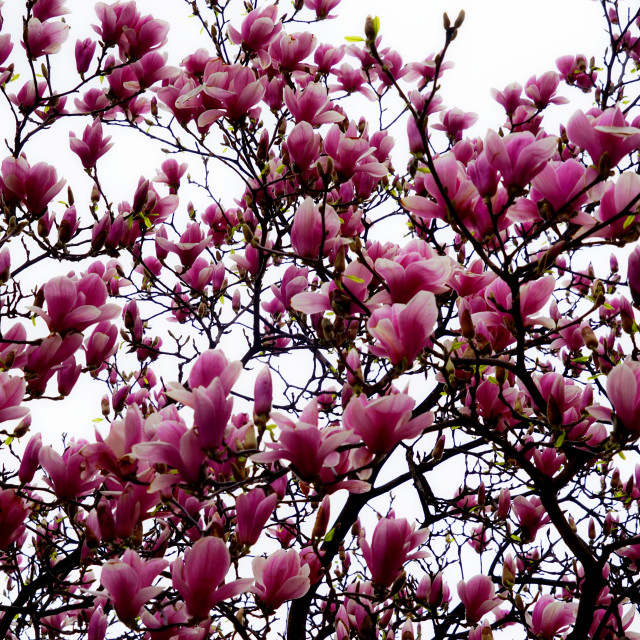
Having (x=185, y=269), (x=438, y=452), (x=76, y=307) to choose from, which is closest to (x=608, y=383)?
(x=438, y=452)

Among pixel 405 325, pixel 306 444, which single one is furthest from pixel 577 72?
pixel 306 444

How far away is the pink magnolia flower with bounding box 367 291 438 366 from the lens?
1.25 metres

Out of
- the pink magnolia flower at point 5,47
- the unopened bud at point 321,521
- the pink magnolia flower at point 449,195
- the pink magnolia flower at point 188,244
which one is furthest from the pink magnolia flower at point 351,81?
the unopened bud at point 321,521

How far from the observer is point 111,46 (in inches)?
102

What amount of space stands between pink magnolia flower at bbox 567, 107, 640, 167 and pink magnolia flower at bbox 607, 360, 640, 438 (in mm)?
493

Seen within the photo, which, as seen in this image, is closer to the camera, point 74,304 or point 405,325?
point 405,325

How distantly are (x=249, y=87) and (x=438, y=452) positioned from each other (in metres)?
1.49

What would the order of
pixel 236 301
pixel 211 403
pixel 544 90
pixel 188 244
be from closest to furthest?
pixel 211 403, pixel 188 244, pixel 236 301, pixel 544 90

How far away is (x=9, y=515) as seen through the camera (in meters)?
1.65

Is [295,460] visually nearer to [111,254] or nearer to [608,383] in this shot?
[608,383]

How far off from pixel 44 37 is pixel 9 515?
196 centimetres

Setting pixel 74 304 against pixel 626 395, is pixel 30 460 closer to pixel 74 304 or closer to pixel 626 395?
pixel 74 304

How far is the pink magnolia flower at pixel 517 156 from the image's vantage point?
4.43ft

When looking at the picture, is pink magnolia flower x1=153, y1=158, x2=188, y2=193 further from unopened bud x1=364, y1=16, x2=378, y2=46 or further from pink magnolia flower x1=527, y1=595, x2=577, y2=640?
pink magnolia flower x1=527, y1=595, x2=577, y2=640
